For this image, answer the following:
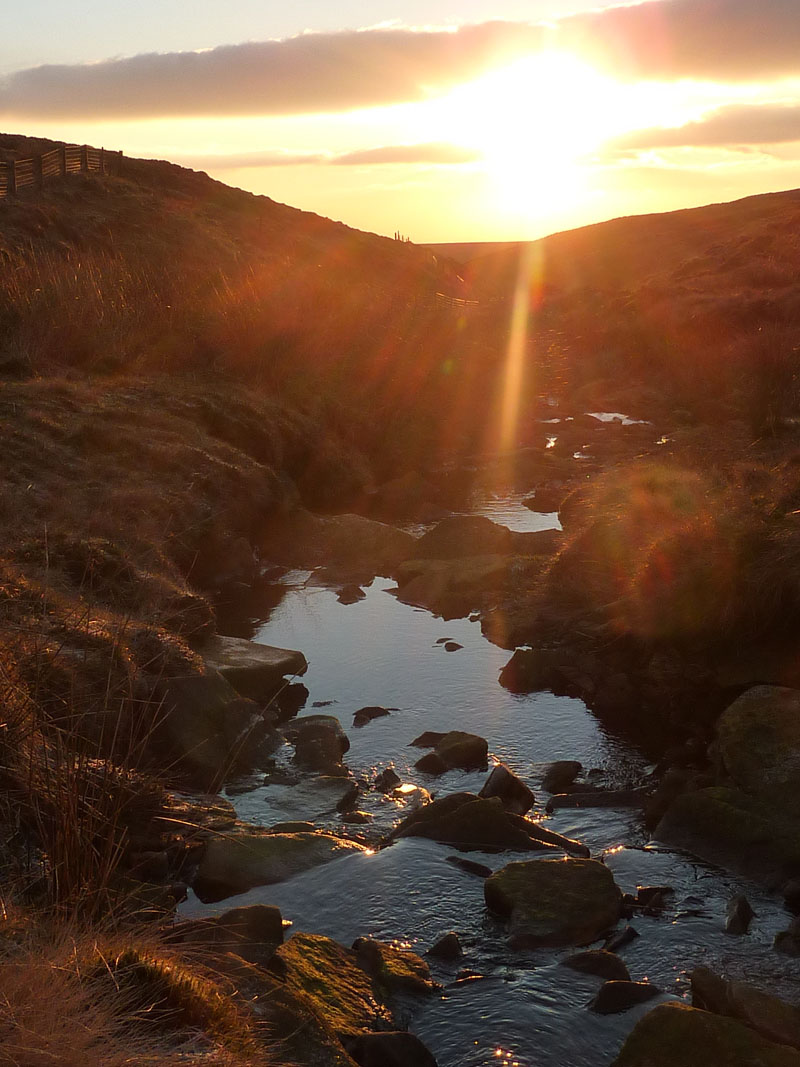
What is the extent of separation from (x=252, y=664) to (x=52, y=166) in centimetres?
3965

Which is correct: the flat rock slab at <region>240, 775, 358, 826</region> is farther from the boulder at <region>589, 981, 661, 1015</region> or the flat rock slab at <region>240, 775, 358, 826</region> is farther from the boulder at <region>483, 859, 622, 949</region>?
the boulder at <region>589, 981, 661, 1015</region>

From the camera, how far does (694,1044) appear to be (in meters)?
5.62

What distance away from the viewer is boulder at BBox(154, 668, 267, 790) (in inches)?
376

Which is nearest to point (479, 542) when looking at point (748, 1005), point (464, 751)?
point (464, 751)

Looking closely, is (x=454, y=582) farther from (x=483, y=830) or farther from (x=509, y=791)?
(x=483, y=830)

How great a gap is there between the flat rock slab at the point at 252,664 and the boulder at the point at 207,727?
0.75 metres

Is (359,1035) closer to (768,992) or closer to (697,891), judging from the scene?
(768,992)

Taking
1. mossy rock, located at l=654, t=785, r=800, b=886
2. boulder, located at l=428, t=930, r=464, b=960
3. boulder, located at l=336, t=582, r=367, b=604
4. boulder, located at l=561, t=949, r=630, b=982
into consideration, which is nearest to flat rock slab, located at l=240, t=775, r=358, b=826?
boulder, located at l=428, t=930, r=464, b=960

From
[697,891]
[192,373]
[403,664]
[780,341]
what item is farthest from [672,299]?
[697,891]

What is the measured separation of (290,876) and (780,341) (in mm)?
22039

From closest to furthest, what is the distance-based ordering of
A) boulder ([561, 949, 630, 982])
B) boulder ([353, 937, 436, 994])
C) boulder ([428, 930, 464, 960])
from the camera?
1. boulder ([353, 937, 436, 994])
2. boulder ([561, 949, 630, 982])
3. boulder ([428, 930, 464, 960])

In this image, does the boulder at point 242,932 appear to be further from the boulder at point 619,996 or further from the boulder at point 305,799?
the boulder at point 619,996

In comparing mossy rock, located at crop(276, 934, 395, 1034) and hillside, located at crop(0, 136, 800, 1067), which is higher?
hillside, located at crop(0, 136, 800, 1067)

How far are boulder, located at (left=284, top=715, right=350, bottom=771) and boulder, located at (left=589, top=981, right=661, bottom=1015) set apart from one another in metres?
3.76
